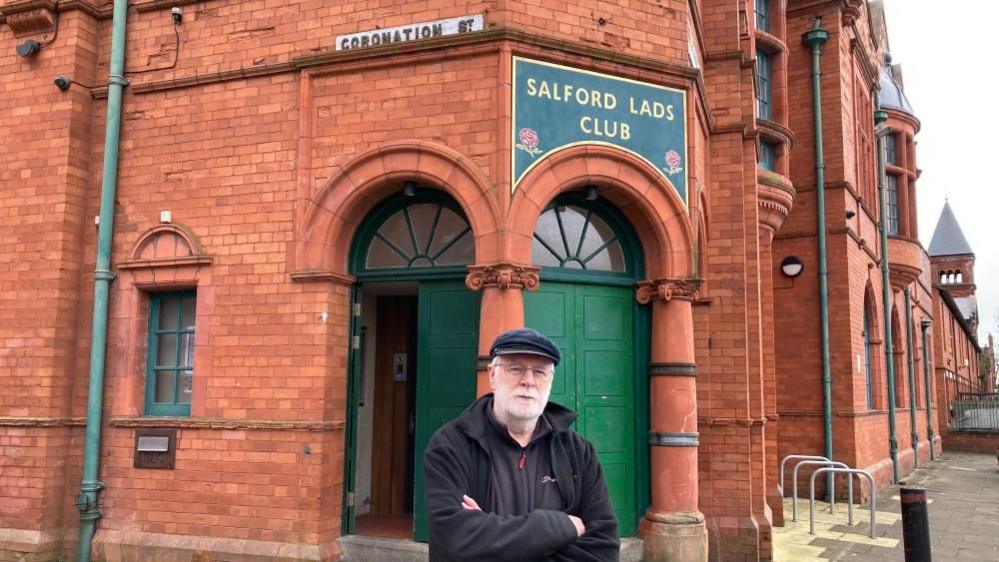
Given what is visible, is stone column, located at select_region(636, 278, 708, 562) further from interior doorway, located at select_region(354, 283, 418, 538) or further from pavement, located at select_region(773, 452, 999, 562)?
interior doorway, located at select_region(354, 283, 418, 538)

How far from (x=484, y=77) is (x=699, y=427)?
451 cm

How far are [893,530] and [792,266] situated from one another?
5.22 m

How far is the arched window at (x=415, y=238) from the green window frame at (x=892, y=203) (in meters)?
15.3

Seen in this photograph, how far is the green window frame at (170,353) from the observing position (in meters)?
8.55

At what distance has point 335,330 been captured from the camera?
7945mm

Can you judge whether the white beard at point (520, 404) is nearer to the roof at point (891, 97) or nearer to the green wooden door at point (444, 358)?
the green wooden door at point (444, 358)

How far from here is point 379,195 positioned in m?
8.11

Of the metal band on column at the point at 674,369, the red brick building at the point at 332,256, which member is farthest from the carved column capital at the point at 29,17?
the metal band on column at the point at 674,369

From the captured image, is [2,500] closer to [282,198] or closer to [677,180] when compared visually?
[282,198]

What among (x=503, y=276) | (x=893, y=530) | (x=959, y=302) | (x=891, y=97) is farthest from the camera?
(x=959, y=302)

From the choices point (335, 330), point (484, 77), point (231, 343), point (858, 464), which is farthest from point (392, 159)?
point (858, 464)

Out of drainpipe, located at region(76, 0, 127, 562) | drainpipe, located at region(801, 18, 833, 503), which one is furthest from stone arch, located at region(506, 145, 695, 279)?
drainpipe, located at region(801, 18, 833, 503)

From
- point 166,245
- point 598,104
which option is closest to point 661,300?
point 598,104

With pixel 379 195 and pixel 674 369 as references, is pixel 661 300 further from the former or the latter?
pixel 379 195
